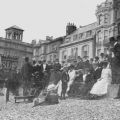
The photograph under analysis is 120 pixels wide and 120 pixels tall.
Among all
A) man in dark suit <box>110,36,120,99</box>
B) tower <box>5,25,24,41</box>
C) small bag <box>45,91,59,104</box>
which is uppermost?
tower <box>5,25,24,41</box>

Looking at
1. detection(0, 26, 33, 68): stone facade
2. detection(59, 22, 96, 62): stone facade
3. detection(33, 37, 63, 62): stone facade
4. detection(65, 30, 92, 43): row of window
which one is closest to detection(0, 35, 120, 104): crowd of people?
detection(59, 22, 96, 62): stone facade

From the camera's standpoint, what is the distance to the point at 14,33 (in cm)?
7412

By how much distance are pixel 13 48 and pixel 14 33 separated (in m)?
4.13

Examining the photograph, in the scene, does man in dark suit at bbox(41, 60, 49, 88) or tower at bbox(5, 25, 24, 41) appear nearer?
man in dark suit at bbox(41, 60, 49, 88)

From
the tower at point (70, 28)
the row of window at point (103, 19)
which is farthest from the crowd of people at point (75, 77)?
the tower at point (70, 28)

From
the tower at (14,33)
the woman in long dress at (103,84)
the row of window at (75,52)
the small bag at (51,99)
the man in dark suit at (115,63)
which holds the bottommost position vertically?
the small bag at (51,99)

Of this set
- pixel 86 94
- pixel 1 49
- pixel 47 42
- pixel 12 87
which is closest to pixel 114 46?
pixel 86 94

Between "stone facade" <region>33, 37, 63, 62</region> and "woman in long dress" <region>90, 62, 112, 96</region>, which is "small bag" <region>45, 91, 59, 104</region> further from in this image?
"stone facade" <region>33, 37, 63, 62</region>

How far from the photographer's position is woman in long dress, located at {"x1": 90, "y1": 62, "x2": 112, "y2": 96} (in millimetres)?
13302

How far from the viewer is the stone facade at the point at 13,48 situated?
2810 inches

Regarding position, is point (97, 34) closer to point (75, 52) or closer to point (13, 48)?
point (75, 52)

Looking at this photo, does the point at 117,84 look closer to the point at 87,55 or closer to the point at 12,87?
the point at 12,87

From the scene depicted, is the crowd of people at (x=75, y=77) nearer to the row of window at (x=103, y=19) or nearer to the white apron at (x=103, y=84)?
the white apron at (x=103, y=84)

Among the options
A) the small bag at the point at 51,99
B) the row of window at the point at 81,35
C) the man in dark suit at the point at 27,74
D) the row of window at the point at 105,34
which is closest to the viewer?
the small bag at the point at 51,99
